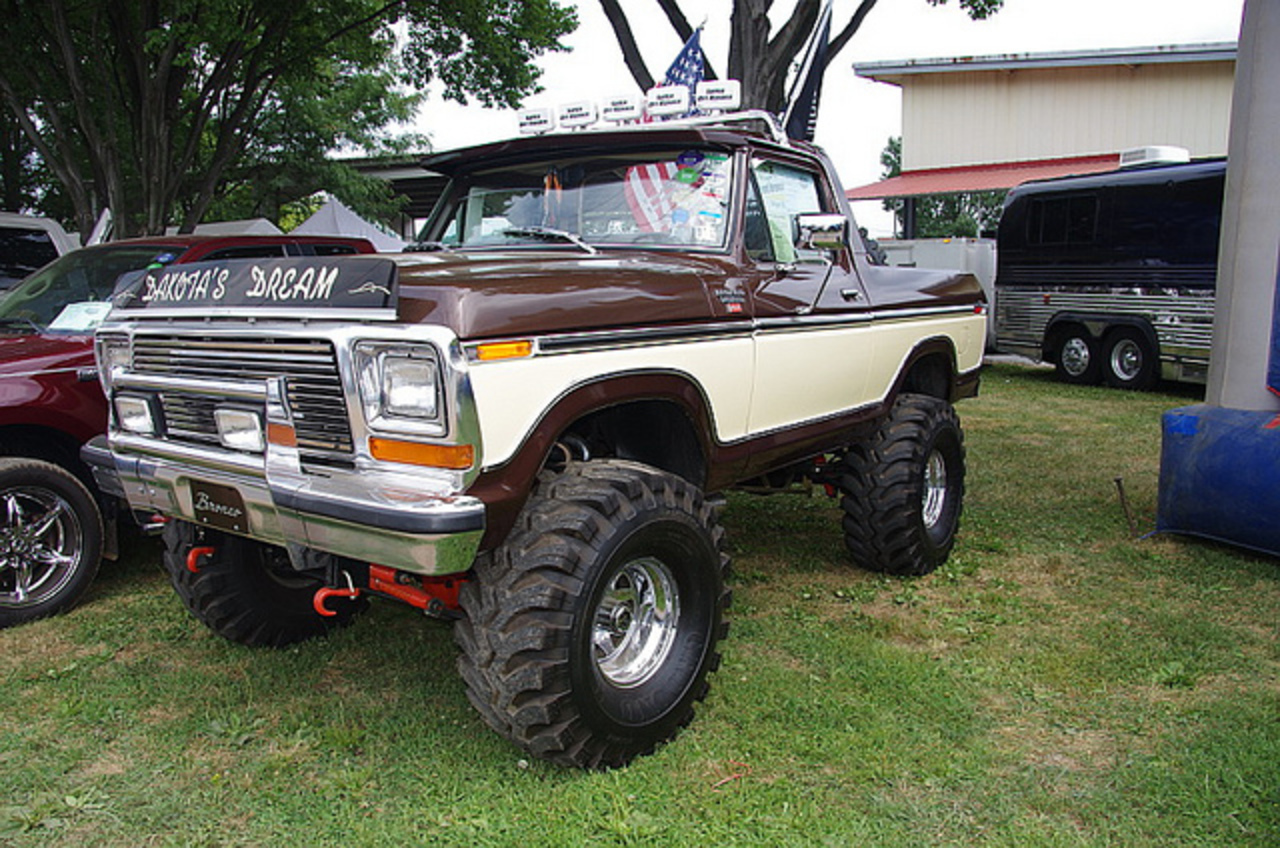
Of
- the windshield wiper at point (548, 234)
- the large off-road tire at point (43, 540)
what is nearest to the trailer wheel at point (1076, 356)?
the windshield wiper at point (548, 234)

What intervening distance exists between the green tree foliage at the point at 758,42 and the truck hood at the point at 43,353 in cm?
710

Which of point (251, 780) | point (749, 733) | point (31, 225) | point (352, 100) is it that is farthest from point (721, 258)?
point (352, 100)

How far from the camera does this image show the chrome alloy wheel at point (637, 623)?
339cm

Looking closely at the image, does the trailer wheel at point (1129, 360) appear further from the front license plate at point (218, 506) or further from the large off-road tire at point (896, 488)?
the front license plate at point (218, 506)

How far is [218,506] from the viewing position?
10.4 feet

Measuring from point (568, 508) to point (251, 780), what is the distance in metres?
1.41

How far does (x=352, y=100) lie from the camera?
84.0ft

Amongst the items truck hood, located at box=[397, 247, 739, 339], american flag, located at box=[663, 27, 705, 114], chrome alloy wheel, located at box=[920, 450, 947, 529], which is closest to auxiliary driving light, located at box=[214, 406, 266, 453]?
truck hood, located at box=[397, 247, 739, 339]

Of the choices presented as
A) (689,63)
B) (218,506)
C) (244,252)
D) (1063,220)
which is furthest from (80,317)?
(1063,220)

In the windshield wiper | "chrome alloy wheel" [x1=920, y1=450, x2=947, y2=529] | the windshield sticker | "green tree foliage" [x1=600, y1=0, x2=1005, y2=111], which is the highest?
"green tree foliage" [x1=600, y1=0, x2=1005, y2=111]

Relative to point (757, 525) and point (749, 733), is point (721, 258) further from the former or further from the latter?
point (757, 525)

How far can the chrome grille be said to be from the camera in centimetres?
289

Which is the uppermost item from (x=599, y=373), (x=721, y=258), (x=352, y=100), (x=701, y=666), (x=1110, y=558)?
(x=352, y=100)

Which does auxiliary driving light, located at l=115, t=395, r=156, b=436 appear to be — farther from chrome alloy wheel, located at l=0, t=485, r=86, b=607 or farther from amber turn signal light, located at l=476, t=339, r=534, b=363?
amber turn signal light, located at l=476, t=339, r=534, b=363
